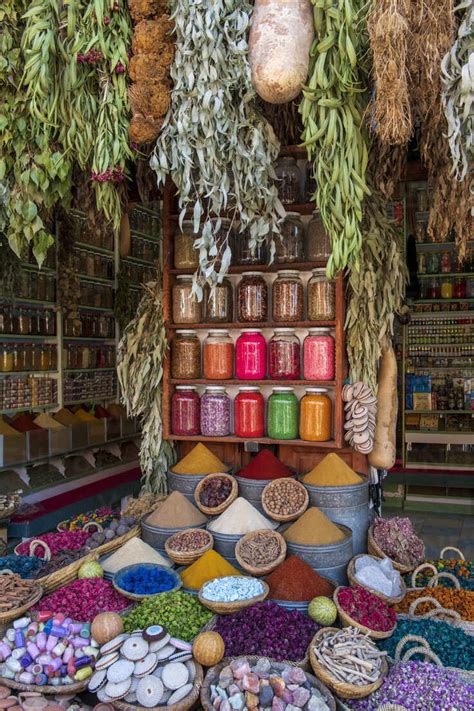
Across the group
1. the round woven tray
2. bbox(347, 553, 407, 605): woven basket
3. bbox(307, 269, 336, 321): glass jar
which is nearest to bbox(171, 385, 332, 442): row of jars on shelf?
bbox(307, 269, 336, 321): glass jar

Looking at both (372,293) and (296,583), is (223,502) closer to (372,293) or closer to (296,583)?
(296,583)

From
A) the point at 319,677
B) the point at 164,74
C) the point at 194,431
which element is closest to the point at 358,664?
the point at 319,677

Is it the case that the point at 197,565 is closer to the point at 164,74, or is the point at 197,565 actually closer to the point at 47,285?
the point at 164,74

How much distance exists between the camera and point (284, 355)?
2943 mm

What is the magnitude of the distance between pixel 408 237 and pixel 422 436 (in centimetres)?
197

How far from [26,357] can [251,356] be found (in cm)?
236

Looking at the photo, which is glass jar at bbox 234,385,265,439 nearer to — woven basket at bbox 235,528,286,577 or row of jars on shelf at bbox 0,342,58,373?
woven basket at bbox 235,528,286,577

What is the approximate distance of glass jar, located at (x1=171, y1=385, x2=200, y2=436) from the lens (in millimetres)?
3137

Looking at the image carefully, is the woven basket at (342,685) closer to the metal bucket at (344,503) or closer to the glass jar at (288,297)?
the metal bucket at (344,503)

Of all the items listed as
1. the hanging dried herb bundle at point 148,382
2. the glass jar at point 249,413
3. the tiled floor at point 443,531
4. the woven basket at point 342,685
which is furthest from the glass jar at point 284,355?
the tiled floor at point 443,531

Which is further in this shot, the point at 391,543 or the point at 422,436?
the point at 422,436

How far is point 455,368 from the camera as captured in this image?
19.8 feet

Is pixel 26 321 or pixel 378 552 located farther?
pixel 26 321

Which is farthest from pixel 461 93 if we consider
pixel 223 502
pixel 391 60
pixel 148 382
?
pixel 148 382
